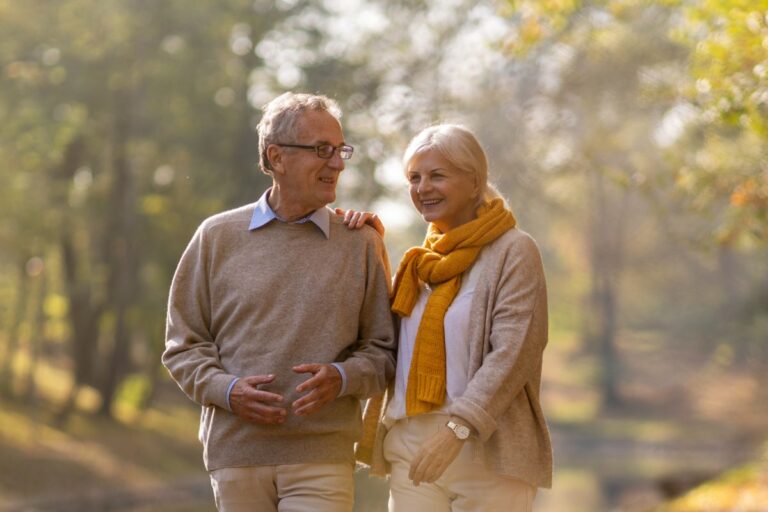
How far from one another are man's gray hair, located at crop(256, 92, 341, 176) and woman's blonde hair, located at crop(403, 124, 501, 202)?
310 mm

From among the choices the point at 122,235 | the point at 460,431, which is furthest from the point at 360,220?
the point at 122,235

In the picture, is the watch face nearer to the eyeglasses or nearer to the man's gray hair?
the eyeglasses

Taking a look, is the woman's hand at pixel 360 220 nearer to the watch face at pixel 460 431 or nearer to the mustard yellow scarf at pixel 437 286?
the mustard yellow scarf at pixel 437 286

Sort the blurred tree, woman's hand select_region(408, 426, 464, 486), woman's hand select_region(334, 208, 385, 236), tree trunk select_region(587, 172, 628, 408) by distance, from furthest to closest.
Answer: tree trunk select_region(587, 172, 628, 408) < the blurred tree < woman's hand select_region(334, 208, 385, 236) < woman's hand select_region(408, 426, 464, 486)

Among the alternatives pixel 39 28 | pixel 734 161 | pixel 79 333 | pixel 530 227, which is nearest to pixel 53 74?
pixel 39 28

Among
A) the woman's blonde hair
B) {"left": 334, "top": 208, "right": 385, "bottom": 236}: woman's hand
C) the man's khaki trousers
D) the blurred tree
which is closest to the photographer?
the man's khaki trousers

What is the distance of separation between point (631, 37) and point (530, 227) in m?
Result: 7.69

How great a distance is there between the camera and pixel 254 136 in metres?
22.4

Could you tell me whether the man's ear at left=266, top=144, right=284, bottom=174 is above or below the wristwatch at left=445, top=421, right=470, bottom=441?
above

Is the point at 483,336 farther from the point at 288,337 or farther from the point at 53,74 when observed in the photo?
the point at 53,74

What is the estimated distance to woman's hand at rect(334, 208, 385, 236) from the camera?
4410 mm

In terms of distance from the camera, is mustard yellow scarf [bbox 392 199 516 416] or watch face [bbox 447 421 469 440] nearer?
watch face [bbox 447 421 469 440]

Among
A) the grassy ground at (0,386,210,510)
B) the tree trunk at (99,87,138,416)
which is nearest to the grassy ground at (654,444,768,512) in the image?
the grassy ground at (0,386,210,510)

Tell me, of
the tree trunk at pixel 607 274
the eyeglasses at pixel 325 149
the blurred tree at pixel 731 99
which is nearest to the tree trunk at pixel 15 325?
the blurred tree at pixel 731 99
